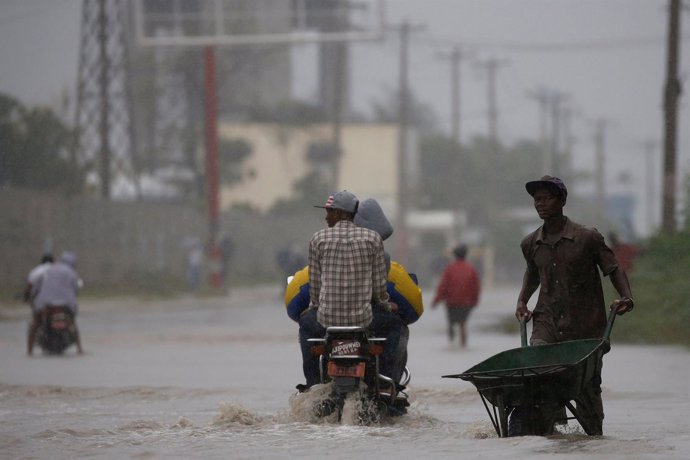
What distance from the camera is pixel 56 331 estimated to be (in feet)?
72.1

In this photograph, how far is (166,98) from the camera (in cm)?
7731

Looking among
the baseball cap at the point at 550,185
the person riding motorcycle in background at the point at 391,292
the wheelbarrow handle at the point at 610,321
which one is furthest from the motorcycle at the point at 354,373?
the wheelbarrow handle at the point at 610,321

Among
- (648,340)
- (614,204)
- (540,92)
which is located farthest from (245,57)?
(614,204)

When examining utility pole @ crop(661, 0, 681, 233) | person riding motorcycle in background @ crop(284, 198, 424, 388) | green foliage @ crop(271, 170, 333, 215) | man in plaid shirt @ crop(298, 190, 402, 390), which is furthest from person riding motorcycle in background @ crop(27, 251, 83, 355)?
green foliage @ crop(271, 170, 333, 215)

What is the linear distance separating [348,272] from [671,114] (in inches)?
821

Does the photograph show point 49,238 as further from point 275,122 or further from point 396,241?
point 275,122

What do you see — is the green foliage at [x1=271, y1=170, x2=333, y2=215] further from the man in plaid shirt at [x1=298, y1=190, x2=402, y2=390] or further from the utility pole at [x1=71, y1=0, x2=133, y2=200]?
the man in plaid shirt at [x1=298, y1=190, x2=402, y2=390]

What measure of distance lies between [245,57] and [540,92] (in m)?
31.5

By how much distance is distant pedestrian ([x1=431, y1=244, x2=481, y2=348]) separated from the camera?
23.2 metres

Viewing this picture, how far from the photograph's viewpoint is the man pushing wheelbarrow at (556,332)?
924cm

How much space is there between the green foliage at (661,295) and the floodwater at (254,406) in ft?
3.26

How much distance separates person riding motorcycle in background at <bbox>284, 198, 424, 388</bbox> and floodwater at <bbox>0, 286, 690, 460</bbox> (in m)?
0.59

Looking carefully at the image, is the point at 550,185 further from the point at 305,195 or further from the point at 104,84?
the point at 305,195

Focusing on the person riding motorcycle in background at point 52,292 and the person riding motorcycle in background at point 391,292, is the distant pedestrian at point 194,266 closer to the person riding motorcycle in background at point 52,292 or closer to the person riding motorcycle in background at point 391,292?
the person riding motorcycle in background at point 52,292
